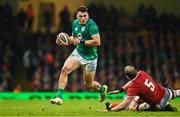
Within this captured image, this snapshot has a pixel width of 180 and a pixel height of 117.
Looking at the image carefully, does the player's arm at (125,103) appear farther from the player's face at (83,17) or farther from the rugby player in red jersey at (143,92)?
the player's face at (83,17)

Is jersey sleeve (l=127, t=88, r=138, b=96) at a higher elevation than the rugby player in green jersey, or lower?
lower

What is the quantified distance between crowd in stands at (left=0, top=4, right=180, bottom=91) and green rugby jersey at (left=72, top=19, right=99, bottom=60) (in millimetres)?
10844

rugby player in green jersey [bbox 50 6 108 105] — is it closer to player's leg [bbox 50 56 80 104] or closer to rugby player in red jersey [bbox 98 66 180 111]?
player's leg [bbox 50 56 80 104]

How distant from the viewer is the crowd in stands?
29016 millimetres

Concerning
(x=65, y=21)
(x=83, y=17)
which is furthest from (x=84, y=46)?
(x=65, y=21)

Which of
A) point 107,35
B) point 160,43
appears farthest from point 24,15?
point 160,43

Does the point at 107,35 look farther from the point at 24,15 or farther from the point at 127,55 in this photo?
the point at 24,15

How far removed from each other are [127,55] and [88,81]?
1171 cm

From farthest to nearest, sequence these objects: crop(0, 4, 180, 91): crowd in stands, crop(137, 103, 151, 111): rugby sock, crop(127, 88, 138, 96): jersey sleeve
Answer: crop(0, 4, 180, 91): crowd in stands
crop(137, 103, 151, 111): rugby sock
crop(127, 88, 138, 96): jersey sleeve

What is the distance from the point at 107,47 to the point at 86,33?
42.1 feet

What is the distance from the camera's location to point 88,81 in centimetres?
1817

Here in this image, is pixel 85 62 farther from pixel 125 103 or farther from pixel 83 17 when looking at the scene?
pixel 125 103

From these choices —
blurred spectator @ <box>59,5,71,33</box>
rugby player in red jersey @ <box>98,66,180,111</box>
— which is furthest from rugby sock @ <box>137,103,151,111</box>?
blurred spectator @ <box>59,5,71,33</box>

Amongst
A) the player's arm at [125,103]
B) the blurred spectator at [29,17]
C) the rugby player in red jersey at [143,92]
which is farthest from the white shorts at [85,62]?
the blurred spectator at [29,17]
